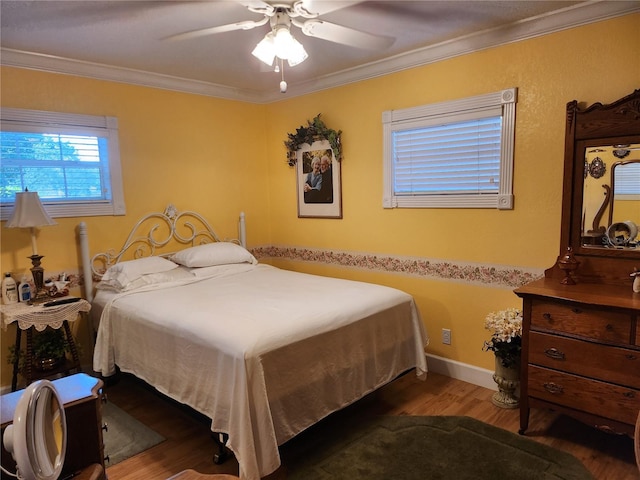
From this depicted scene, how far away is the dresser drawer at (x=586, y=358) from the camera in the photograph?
2035mm

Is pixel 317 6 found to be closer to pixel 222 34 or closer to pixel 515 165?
pixel 222 34

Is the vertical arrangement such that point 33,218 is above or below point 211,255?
above

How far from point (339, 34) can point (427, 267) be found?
73.7 inches

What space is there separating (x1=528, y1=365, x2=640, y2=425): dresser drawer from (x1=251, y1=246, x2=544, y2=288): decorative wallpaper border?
2.26 feet

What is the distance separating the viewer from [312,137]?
397cm

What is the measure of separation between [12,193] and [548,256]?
12.2 feet

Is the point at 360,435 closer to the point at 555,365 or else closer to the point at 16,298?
the point at 555,365

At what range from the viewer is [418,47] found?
3047 millimetres

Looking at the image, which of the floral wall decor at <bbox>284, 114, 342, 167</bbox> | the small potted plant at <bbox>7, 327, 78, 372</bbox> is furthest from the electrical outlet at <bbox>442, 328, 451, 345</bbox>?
the small potted plant at <bbox>7, 327, 78, 372</bbox>

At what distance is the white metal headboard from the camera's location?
3.23 meters

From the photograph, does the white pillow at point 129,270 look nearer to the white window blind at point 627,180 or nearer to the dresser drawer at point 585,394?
the dresser drawer at point 585,394

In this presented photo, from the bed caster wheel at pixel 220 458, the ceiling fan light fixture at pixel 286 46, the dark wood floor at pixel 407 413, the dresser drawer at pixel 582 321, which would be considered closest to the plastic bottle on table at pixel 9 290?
the dark wood floor at pixel 407 413

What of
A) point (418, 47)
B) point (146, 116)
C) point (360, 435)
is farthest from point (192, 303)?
point (418, 47)

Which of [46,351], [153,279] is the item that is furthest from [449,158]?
[46,351]
